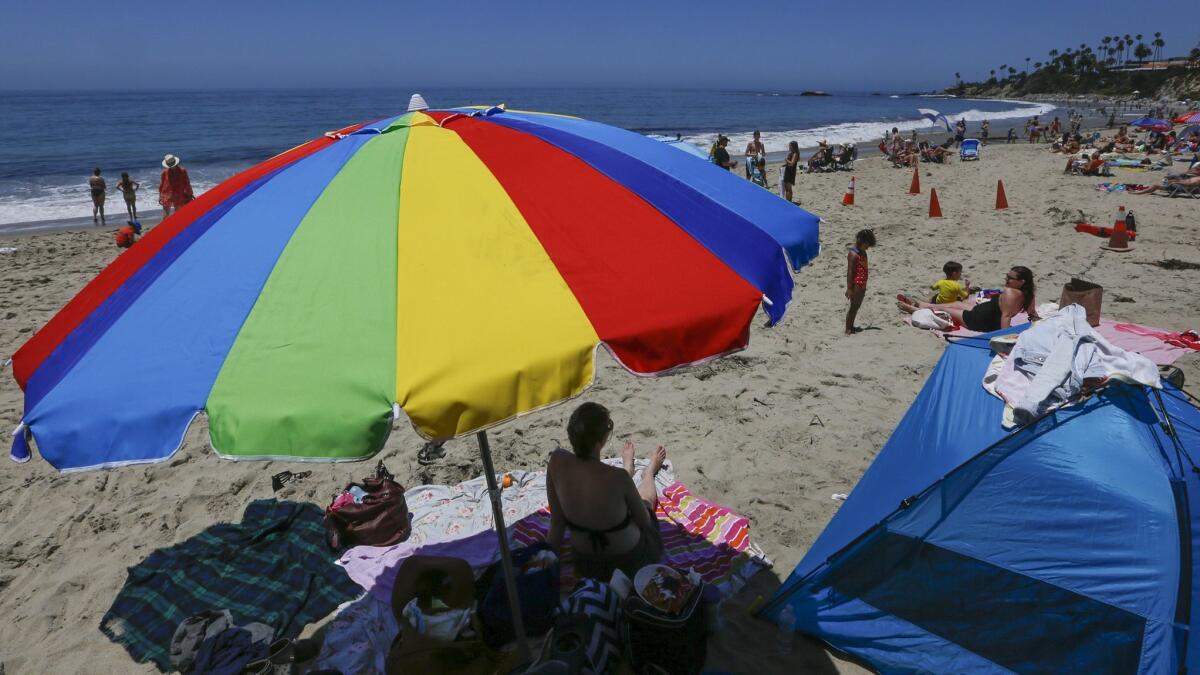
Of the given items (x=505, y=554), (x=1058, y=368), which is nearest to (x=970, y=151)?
(x=1058, y=368)

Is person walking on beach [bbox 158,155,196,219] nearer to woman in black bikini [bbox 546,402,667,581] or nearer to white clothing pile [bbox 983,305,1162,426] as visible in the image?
woman in black bikini [bbox 546,402,667,581]

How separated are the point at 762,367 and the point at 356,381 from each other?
5443mm

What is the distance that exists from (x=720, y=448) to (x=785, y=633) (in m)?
2.06

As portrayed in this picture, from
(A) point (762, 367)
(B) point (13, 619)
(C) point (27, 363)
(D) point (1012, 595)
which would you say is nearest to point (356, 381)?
(C) point (27, 363)

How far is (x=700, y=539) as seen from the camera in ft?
13.5

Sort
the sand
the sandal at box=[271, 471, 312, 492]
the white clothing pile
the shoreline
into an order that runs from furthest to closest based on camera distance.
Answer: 1. the shoreline
2. the sandal at box=[271, 471, 312, 492]
3. the sand
4. the white clothing pile

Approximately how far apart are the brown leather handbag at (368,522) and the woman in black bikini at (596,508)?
134cm

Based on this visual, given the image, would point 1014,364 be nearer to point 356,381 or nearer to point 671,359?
point 671,359

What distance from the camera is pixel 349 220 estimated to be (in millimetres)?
2156

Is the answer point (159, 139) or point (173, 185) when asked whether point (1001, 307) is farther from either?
point (159, 139)

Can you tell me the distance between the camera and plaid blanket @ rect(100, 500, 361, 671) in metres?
3.61

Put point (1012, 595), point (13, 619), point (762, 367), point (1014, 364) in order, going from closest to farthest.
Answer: point (1012, 595) → point (1014, 364) → point (13, 619) → point (762, 367)

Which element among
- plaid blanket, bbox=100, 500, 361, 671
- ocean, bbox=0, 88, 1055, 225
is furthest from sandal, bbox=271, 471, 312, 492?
ocean, bbox=0, 88, 1055, 225

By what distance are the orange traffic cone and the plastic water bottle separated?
10.0 metres
